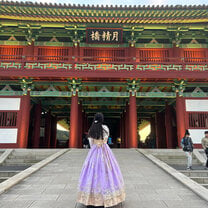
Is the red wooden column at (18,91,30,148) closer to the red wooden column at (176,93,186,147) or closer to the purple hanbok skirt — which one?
the purple hanbok skirt

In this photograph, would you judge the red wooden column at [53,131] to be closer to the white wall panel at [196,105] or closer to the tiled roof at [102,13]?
the tiled roof at [102,13]

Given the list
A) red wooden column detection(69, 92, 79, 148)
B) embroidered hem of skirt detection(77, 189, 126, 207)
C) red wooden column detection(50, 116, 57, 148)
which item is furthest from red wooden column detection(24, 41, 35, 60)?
embroidered hem of skirt detection(77, 189, 126, 207)

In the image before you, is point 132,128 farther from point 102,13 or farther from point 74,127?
point 102,13

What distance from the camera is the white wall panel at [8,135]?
1184 cm

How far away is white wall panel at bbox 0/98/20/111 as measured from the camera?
12188 mm

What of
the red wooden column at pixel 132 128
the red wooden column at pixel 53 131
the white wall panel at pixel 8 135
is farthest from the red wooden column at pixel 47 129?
the red wooden column at pixel 132 128

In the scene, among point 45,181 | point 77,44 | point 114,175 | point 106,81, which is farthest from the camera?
point 77,44

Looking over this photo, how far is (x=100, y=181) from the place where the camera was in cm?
321

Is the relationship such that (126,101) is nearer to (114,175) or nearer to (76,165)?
(76,165)

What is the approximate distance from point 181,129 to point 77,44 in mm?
9479

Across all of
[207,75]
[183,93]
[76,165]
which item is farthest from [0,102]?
[207,75]

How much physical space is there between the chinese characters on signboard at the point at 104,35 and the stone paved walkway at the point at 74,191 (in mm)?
9432

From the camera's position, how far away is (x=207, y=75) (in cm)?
1187

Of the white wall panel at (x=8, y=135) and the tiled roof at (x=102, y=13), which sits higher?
the tiled roof at (x=102, y=13)
